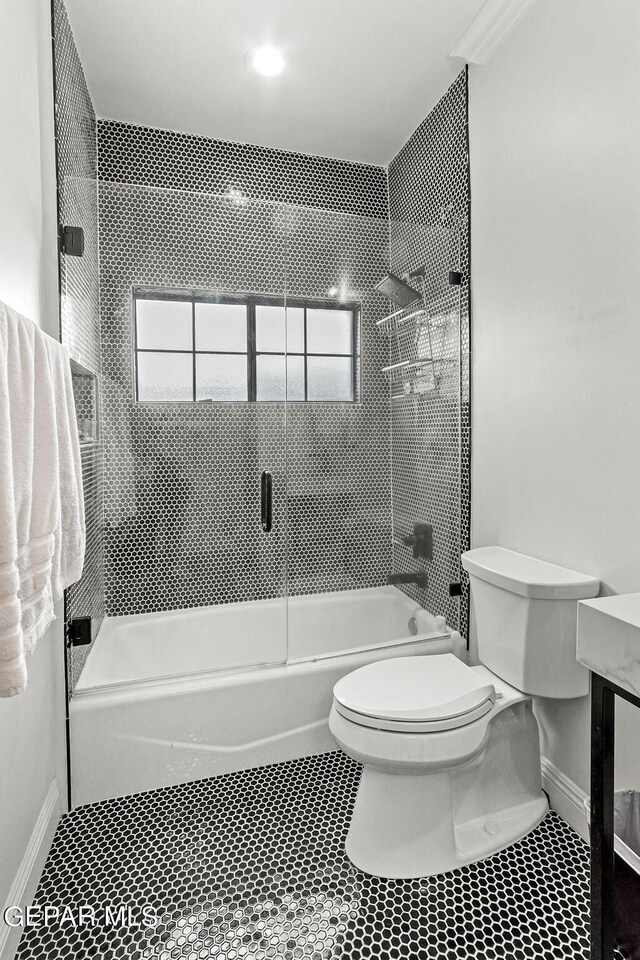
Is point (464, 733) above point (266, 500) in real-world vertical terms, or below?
below

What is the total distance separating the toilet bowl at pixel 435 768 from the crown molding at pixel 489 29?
2269mm

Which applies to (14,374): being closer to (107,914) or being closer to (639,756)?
(107,914)

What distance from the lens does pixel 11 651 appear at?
0.83 meters

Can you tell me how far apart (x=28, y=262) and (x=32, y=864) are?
5.52ft

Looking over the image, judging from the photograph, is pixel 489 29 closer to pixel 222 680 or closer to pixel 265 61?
pixel 265 61

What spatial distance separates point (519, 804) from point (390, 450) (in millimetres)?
1457

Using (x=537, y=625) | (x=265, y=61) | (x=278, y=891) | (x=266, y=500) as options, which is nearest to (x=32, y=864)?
(x=278, y=891)

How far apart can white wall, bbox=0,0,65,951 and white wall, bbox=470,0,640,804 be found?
5.15 ft

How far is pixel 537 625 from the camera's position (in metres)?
1.61

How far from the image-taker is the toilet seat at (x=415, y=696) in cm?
150

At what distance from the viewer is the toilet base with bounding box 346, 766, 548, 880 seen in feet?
4.96

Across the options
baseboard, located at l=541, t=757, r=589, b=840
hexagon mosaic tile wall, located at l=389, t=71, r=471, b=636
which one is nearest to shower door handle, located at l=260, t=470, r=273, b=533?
hexagon mosaic tile wall, located at l=389, t=71, r=471, b=636

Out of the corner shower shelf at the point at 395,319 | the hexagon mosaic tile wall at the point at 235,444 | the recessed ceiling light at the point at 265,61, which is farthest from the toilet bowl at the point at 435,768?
the recessed ceiling light at the point at 265,61

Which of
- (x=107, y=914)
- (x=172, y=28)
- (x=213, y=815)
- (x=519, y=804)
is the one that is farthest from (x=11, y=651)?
(x=172, y=28)
